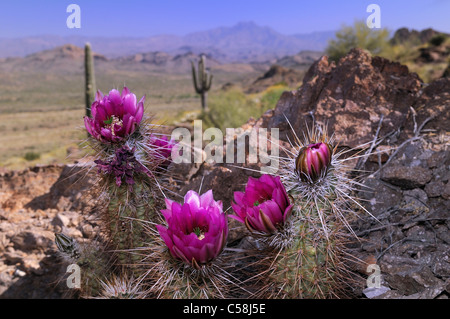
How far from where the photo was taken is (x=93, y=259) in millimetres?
3129

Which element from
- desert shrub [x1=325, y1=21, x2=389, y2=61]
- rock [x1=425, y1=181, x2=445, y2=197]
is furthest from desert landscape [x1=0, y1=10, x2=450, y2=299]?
desert shrub [x1=325, y1=21, x2=389, y2=61]

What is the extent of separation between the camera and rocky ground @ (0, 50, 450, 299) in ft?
9.48

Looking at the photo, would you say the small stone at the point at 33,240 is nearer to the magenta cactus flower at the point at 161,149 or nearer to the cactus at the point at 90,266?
the cactus at the point at 90,266

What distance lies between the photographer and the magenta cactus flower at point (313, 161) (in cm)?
226

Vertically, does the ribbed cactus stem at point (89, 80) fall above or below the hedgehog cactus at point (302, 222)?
above

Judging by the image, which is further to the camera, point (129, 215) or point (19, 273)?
point (19, 273)

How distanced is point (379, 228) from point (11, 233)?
13.4ft

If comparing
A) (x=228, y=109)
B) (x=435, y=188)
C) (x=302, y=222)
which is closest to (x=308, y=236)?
(x=302, y=222)

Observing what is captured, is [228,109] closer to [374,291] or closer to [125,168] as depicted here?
[125,168]

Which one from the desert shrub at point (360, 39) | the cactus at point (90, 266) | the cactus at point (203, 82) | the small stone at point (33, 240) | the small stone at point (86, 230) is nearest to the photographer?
the cactus at point (90, 266)

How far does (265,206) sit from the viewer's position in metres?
2.27

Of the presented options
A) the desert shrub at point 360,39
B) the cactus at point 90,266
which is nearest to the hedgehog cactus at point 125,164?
the cactus at point 90,266

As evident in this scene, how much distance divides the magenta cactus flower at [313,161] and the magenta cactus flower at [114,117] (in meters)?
1.09

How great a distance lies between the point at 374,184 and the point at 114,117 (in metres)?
2.19
